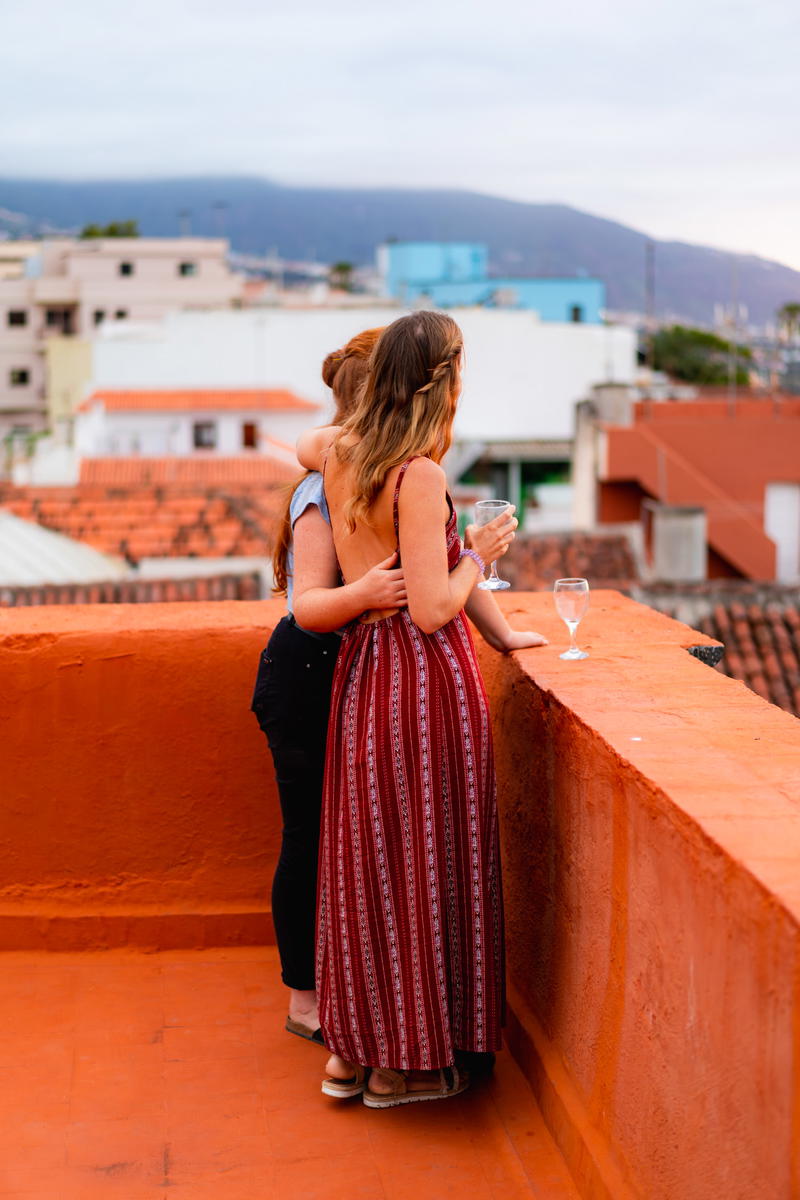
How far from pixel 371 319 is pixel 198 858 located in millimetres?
45388

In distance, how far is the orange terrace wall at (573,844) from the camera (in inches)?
86.7

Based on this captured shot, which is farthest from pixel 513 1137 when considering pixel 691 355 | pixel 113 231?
pixel 113 231

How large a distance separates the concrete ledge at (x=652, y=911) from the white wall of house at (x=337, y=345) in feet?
145

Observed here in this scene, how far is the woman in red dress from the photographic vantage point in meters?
3.03

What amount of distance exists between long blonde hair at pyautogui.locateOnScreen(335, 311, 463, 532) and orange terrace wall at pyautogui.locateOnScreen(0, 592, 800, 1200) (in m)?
0.63

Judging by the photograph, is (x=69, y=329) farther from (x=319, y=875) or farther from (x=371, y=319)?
(x=319, y=875)

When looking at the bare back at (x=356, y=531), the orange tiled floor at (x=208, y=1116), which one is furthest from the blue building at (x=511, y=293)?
the bare back at (x=356, y=531)

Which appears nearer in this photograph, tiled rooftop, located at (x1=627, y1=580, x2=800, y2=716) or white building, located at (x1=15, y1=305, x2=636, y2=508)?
tiled rooftop, located at (x1=627, y1=580, x2=800, y2=716)

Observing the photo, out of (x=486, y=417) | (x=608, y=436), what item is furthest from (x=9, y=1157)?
(x=486, y=417)

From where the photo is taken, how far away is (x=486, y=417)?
157ft

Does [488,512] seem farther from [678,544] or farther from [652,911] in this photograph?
[678,544]

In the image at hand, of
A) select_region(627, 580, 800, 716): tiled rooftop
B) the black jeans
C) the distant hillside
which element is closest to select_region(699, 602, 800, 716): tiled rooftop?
select_region(627, 580, 800, 716): tiled rooftop

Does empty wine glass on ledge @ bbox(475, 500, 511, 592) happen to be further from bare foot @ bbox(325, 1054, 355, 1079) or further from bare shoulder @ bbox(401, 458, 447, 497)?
bare foot @ bbox(325, 1054, 355, 1079)

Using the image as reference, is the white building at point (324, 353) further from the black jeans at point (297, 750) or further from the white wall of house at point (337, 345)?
the black jeans at point (297, 750)
